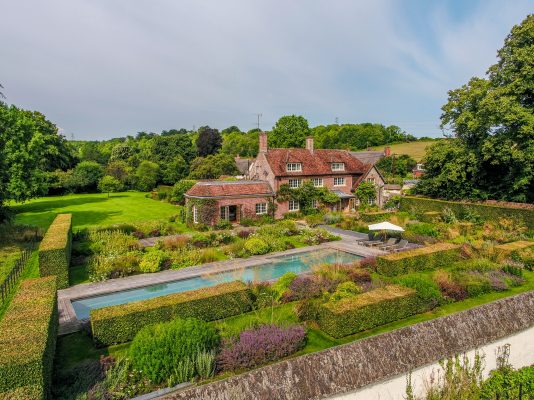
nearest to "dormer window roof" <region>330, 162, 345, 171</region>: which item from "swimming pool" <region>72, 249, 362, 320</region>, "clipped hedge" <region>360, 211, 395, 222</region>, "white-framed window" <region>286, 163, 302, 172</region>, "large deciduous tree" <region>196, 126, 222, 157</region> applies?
"white-framed window" <region>286, 163, 302, 172</region>

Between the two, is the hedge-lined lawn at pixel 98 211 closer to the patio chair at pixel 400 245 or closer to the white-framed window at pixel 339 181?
the patio chair at pixel 400 245

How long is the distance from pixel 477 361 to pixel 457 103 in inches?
1295

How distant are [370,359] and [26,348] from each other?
790cm

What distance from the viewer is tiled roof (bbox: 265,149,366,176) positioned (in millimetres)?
37562

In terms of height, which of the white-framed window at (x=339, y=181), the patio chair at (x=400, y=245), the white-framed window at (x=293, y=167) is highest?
the white-framed window at (x=293, y=167)

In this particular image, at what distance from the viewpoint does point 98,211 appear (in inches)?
1734

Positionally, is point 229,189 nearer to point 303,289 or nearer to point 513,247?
point 303,289

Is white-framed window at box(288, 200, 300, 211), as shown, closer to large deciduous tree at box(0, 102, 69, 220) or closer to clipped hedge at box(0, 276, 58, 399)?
large deciduous tree at box(0, 102, 69, 220)

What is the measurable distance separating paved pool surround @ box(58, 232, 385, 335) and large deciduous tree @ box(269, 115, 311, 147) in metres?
60.0

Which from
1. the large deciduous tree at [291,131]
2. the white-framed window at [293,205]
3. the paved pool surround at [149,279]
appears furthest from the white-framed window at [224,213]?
the large deciduous tree at [291,131]

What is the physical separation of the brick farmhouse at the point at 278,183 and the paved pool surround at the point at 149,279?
1023 cm

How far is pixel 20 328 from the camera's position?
9.24m

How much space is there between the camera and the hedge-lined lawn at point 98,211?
37.2 meters

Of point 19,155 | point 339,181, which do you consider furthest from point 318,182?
point 19,155
